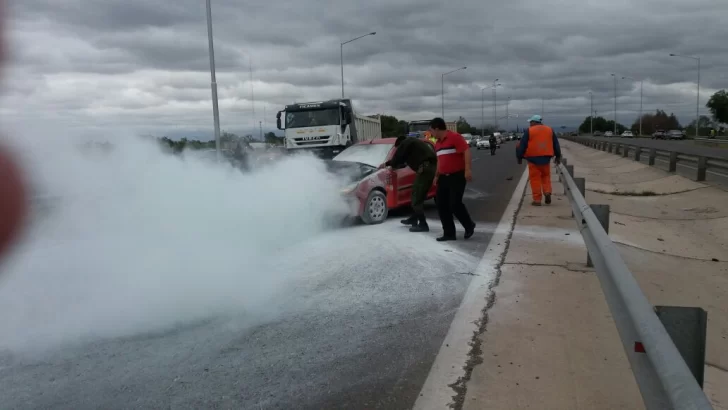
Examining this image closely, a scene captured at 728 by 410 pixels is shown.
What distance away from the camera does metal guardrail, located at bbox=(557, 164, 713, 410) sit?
2037 mm

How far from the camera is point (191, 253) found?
552 cm

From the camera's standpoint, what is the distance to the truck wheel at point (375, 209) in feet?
29.7

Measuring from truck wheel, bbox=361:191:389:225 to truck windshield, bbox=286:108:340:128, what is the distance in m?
13.1

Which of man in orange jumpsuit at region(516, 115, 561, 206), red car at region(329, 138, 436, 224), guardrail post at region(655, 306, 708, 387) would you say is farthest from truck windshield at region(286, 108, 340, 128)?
guardrail post at region(655, 306, 708, 387)

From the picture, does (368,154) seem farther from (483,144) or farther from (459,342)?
(483,144)

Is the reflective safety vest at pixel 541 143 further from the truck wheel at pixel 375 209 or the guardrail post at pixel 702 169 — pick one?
the guardrail post at pixel 702 169

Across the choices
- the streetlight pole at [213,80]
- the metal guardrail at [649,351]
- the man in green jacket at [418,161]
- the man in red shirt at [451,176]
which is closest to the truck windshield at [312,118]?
the streetlight pole at [213,80]

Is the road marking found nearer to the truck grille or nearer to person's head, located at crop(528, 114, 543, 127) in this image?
person's head, located at crop(528, 114, 543, 127)

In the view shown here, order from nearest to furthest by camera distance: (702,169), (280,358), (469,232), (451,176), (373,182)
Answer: (280,358)
(451,176)
(469,232)
(373,182)
(702,169)

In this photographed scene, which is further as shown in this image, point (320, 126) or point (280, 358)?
point (320, 126)

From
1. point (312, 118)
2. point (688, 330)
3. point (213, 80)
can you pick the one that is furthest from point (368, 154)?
point (312, 118)

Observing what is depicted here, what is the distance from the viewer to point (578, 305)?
16.3 ft

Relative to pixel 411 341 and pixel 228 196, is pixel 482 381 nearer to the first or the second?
pixel 411 341

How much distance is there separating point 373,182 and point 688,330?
6.92m
